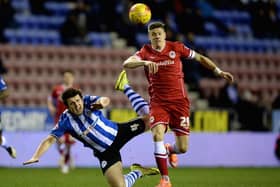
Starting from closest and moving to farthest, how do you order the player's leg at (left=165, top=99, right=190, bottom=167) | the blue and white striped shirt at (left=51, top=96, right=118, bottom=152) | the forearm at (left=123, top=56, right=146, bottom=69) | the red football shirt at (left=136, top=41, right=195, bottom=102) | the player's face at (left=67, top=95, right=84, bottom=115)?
the player's face at (left=67, top=95, right=84, bottom=115), the blue and white striped shirt at (left=51, top=96, right=118, bottom=152), the forearm at (left=123, top=56, right=146, bottom=69), the red football shirt at (left=136, top=41, right=195, bottom=102), the player's leg at (left=165, top=99, right=190, bottom=167)

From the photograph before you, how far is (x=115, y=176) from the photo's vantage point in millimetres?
9102

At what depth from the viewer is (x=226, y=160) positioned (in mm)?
18031

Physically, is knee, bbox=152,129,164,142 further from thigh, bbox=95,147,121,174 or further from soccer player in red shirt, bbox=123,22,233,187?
thigh, bbox=95,147,121,174

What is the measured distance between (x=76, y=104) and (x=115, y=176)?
936 millimetres

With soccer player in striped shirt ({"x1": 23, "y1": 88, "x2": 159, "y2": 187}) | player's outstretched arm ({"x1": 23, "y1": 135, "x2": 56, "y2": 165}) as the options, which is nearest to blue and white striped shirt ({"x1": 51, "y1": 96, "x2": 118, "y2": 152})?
soccer player in striped shirt ({"x1": 23, "y1": 88, "x2": 159, "y2": 187})

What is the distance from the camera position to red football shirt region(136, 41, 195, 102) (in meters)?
10.4

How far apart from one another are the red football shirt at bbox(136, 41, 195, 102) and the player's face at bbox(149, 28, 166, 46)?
0.12 meters

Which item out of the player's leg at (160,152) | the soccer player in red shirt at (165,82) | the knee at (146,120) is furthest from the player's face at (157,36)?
the player's leg at (160,152)

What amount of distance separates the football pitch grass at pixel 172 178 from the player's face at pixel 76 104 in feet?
9.02

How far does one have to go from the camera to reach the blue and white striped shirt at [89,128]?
912cm

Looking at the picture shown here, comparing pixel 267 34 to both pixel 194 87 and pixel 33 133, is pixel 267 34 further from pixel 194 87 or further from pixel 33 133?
pixel 33 133

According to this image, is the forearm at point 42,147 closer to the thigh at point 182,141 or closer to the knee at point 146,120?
the knee at point 146,120

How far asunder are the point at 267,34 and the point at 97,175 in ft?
31.5

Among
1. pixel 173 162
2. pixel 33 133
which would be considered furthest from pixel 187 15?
pixel 173 162
